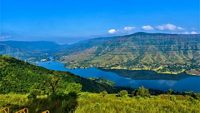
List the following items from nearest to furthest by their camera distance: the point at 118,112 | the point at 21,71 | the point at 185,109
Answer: the point at 118,112 < the point at 185,109 < the point at 21,71

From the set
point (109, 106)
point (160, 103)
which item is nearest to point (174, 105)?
point (160, 103)

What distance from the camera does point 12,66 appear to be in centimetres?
13088

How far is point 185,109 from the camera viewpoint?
13.4 meters

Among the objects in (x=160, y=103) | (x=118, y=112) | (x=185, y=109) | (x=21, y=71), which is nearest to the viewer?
(x=118, y=112)

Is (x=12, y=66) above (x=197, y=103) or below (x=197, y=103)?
below

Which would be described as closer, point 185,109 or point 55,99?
point 185,109

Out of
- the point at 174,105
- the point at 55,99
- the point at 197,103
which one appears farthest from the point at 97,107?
the point at 197,103

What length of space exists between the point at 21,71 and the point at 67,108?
11758 cm

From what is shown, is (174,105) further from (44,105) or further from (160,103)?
(44,105)

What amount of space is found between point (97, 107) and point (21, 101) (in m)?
3.80

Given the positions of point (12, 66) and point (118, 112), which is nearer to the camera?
point (118, 112)

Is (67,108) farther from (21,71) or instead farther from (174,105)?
(21,71)

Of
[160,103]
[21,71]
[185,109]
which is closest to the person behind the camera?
[185,109]

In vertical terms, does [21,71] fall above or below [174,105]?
below
